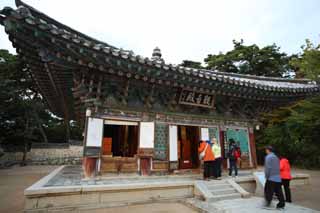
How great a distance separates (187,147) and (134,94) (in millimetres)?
4610

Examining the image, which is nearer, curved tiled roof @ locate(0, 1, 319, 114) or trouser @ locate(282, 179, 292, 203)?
curved tiled roof @ locate(0, 1, 319, 114)

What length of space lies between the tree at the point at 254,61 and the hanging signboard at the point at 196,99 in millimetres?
16752

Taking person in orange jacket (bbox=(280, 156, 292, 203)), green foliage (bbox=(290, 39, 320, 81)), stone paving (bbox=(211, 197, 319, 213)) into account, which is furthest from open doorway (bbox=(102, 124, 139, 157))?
green foliage (bbox=(290, 39, 320, 81))

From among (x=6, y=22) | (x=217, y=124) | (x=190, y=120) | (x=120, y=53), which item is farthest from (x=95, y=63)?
(x=217, y=124)

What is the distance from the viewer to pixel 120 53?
15.8 feet

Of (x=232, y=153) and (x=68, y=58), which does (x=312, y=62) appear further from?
(x=68, y=58)

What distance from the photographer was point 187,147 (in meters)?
9.53

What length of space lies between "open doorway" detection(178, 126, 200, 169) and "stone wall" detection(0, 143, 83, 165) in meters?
13.9

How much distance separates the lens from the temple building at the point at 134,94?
Result: 4270 millimetres

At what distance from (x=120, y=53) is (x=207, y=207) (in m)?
4.28

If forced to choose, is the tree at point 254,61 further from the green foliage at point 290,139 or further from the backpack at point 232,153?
the backpack at point 232,153

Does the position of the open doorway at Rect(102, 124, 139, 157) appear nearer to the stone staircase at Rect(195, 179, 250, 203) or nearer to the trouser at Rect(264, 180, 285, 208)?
the stone staircase at Rect(195, 179, 250, 203)

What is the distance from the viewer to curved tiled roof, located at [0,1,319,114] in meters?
3.69

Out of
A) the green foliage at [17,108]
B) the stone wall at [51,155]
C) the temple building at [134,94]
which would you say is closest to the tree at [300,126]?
the temple building at [134,94]
